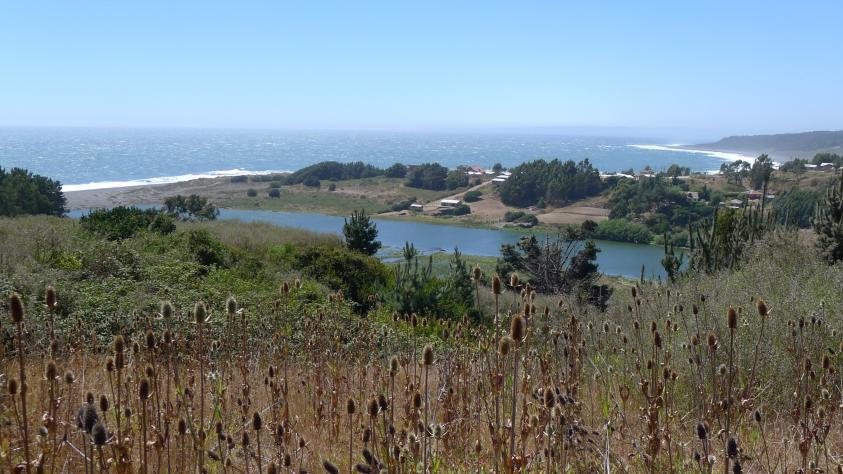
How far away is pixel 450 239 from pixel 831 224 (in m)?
37.0

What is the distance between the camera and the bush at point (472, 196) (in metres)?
73.8

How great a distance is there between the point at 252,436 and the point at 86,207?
146ft

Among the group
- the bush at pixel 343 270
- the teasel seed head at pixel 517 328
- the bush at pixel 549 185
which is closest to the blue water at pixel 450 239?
the bush at pixel 549 185

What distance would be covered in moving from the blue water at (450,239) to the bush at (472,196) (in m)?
15.4

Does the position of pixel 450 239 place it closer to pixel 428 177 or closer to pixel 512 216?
pixel 512 216

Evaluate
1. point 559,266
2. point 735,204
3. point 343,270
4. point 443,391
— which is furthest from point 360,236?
point 735,204

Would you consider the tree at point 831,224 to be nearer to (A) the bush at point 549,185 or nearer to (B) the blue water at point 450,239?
(B) the blue water at point 450,239

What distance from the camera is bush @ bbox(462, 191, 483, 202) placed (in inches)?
2904

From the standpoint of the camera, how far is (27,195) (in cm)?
3098

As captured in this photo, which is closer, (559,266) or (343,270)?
(559,266)

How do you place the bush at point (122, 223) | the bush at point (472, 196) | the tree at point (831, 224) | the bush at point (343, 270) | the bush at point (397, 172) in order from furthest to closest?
the bush at point (397, 172), the bush at point (472, 196), the bush at point (343, 270), the bush at point (122, 223), the tree at point (831, 224)

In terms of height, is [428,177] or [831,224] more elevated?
[831,224]

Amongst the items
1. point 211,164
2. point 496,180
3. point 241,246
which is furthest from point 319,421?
point 211,164

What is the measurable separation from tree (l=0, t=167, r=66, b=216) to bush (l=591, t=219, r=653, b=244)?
35.2m
